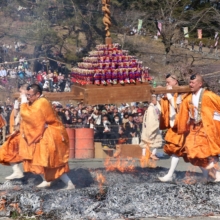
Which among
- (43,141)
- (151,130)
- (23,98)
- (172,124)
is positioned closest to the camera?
(43,141)

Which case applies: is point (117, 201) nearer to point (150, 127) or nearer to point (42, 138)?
point (42, 138)

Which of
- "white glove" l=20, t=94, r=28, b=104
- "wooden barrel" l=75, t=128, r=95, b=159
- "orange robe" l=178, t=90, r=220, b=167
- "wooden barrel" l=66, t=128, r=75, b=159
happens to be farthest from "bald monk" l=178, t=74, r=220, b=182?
"wooden barrel" l=66, t=128, r=75, b=159

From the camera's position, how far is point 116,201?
711 cm

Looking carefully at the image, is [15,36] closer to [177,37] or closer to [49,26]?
[49,26]

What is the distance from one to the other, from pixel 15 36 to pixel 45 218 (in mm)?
19467

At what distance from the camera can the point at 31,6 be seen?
23.6 meters

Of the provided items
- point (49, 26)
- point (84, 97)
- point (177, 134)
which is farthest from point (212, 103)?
point (49, 26)

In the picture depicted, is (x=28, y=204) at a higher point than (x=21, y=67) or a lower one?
lower

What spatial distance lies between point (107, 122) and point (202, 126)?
5.62 metres

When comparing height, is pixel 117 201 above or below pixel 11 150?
below

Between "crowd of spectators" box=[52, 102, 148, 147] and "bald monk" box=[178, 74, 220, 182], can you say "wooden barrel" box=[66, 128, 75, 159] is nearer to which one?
"crowd of spectators" box=[52, 102, 148, 147]

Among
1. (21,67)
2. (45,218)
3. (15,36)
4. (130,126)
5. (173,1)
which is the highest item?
(173,1)

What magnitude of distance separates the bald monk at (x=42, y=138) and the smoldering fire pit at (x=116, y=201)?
30 cm

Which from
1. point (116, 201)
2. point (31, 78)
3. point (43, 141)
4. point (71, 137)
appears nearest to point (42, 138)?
point (43, 141)
